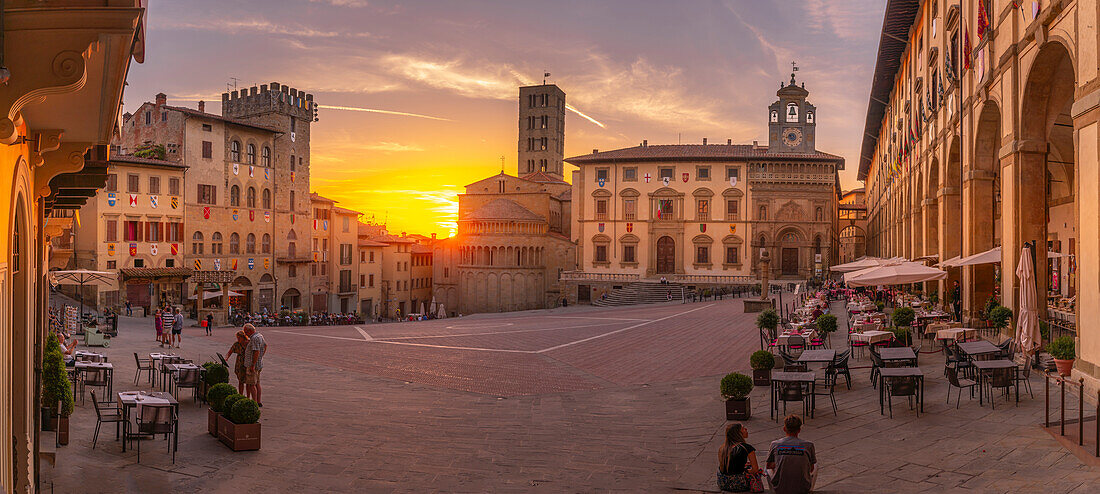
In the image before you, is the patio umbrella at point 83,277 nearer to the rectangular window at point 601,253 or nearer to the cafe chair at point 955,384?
the cafe chair at point 955,384

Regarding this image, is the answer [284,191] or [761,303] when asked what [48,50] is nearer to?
[761,303]

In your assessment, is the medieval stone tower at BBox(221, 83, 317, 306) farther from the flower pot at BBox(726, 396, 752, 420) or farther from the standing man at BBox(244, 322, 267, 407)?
the flower pot at BBox(726, 396, 752, 420)

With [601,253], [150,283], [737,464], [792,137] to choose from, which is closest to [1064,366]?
[737,464]

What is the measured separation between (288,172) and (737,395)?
57763mm

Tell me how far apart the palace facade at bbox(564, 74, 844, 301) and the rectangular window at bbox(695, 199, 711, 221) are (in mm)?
94

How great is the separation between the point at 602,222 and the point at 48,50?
220 ft

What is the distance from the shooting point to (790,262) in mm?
67750

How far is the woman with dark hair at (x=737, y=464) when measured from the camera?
26.5 ft

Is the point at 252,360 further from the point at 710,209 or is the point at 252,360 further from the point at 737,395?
the point at 710,209

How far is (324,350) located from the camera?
76.4ft

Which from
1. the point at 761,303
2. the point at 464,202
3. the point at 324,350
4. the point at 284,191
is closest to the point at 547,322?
the point at 761,303

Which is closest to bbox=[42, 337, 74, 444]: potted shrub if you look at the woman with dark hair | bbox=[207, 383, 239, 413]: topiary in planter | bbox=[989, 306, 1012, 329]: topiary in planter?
bbox=[207, 383, 239, 413]: topiary in planter

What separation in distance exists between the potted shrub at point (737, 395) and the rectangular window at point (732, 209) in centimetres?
5833

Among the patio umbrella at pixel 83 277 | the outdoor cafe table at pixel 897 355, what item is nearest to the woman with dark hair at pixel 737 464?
the outdoor cafe table at pixel 897 355
